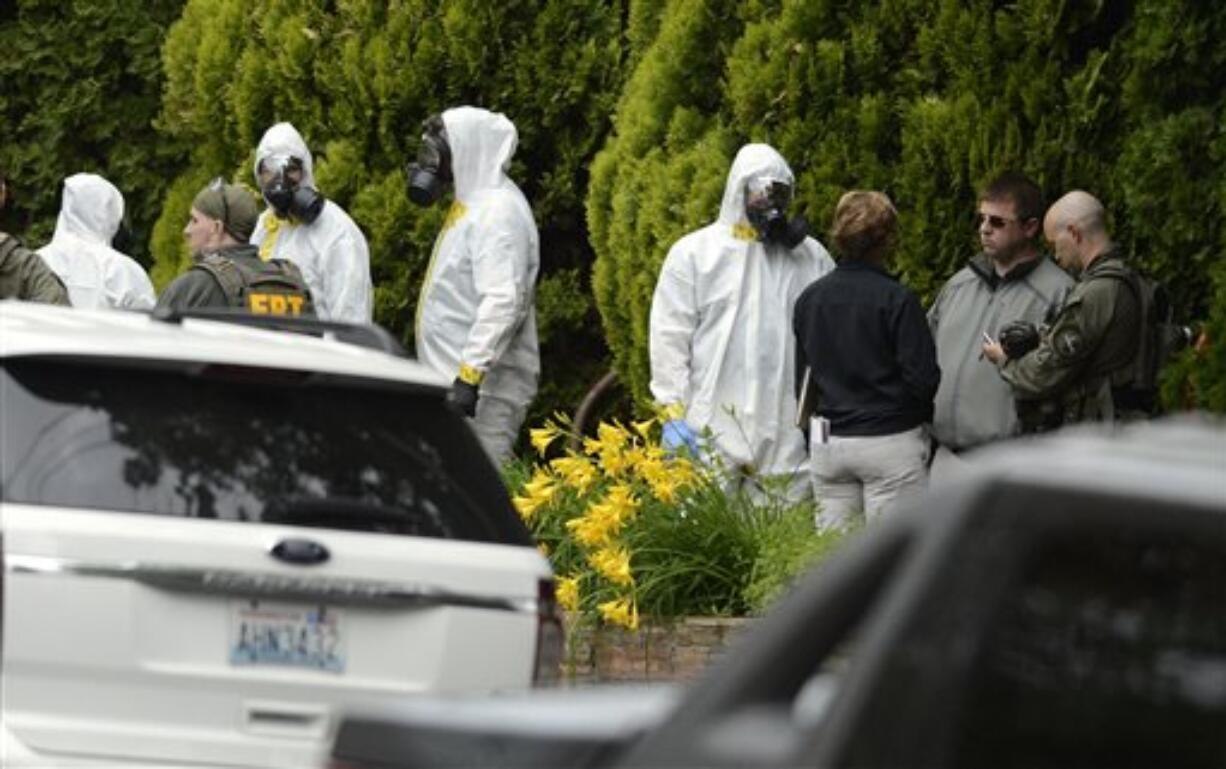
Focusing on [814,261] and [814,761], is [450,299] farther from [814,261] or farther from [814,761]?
[814,761]

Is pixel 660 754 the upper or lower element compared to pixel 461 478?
upper

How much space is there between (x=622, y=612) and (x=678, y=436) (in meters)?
1.54

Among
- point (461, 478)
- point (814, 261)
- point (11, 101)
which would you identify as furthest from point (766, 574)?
point (11, 101)

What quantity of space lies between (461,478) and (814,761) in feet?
13.8

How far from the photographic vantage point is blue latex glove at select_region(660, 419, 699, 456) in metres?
13.3

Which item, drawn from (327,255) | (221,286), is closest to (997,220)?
(221,286)

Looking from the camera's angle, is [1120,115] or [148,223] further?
[148,223]

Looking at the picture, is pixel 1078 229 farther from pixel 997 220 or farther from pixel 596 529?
pixel 596 529

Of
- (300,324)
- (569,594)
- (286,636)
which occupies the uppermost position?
(300,324)

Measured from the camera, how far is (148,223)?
2080 cm

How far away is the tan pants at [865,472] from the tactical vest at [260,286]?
209cm

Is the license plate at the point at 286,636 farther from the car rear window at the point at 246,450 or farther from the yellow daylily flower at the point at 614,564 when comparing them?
the yellow daylily flower at the point at 614,564

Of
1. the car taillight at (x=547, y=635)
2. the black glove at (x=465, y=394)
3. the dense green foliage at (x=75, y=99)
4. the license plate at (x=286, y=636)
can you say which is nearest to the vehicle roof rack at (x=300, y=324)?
the car taillight at (x=547, y=635)

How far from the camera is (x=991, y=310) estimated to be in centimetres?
1242
